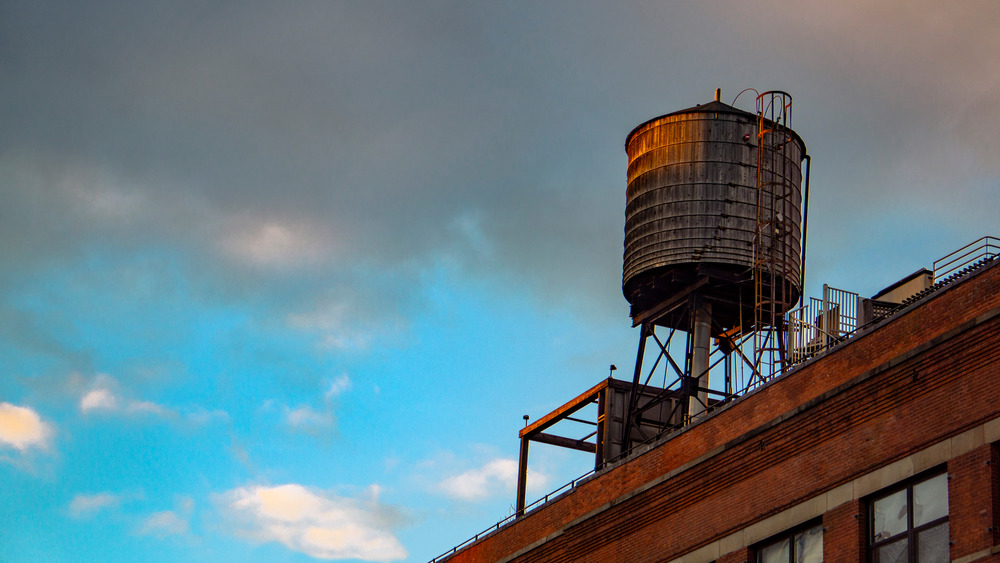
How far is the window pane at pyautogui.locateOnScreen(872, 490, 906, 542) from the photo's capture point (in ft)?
83.8

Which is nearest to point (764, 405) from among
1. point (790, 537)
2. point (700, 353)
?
point (790, 537)

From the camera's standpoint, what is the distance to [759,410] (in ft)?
98.8

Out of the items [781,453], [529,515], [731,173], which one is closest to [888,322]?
[781,453]

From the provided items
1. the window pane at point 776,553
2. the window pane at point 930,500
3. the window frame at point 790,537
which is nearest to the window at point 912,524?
the window pane at point 930,500

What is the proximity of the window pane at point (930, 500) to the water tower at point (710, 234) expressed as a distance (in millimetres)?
14846

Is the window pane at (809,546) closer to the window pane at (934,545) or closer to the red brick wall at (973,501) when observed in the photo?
the window pane at (934,545)

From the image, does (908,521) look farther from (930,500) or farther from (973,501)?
(973,501)

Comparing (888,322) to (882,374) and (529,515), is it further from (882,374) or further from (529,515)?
(529,515)

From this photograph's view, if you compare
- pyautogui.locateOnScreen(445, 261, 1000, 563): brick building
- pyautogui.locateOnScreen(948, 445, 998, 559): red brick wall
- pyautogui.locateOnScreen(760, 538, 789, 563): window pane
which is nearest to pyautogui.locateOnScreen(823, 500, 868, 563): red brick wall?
pyautogui.locateOnScreen(445, 261, 1000, 563): brick building

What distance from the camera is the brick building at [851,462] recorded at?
2466cm

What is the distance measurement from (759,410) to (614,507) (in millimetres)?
4536

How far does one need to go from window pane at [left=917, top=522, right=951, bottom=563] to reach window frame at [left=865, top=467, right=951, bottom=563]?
5 cm

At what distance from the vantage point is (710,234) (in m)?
41.6

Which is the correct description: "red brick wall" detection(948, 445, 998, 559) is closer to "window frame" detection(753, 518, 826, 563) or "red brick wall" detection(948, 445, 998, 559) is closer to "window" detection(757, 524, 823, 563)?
"window frame" detection(753, 518, 826, 563)
